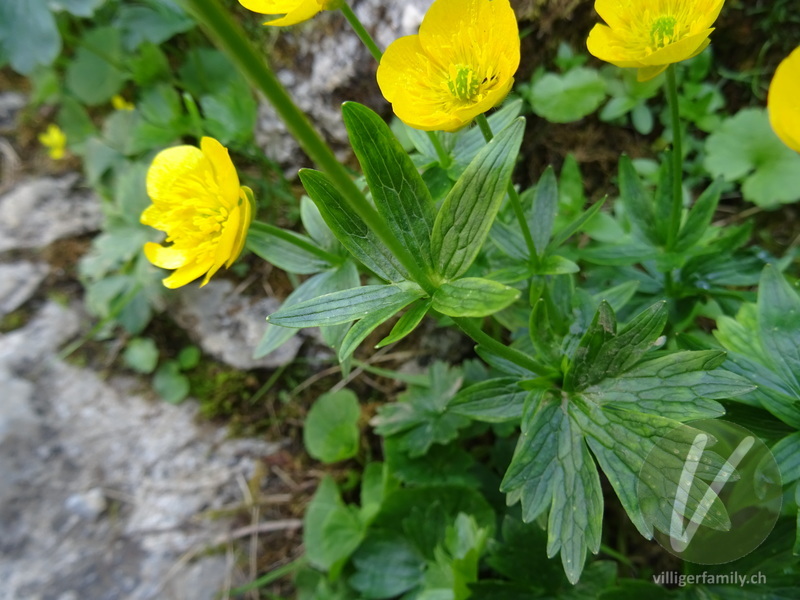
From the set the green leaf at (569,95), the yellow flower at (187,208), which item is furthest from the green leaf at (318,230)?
the green leaf at (569,95)

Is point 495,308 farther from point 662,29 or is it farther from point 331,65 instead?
point 331,65

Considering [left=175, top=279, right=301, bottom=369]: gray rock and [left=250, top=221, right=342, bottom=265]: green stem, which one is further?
[left=175, top=279, right=301, bottom=369]: gray rock

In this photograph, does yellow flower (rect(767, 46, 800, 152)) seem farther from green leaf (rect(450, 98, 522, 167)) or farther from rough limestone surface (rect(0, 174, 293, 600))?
rough limestone surface (rect(0, 174, 293, 600))

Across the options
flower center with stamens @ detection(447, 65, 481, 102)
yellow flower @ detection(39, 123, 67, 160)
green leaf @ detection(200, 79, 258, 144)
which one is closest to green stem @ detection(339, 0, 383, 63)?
flower center with stamens @ detection(447, 65, 481, 102)

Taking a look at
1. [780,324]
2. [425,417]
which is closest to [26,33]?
[425,417]

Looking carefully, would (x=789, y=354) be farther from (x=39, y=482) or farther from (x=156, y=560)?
(x=39, y=482)

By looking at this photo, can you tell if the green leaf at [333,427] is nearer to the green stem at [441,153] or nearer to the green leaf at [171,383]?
the green leaf at [171,383]

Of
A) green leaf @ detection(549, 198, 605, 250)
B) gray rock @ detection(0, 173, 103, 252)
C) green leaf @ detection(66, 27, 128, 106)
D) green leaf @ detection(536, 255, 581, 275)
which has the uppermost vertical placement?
green leaf @ detection(66, 27, 128, 106)
